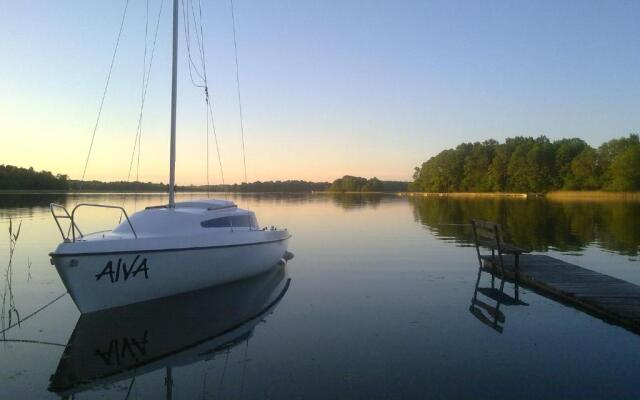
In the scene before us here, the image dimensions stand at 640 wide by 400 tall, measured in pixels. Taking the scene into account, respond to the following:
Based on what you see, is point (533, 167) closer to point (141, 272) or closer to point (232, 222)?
point (232, 222)

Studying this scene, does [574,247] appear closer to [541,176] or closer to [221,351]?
[221,351]

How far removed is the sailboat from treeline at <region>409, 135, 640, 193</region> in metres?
86.5

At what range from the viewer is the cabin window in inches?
470

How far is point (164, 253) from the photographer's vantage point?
978 cm

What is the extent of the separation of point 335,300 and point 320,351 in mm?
3472

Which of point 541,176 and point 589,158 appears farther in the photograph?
point 541,176

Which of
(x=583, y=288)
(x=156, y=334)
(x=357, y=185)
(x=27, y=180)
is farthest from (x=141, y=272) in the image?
(x=357, y=185)

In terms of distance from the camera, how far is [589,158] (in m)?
93.4

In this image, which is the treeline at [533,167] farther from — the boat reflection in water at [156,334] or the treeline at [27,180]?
the treeline at [27,180]

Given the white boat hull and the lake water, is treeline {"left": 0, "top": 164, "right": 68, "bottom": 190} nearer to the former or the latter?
the lake water

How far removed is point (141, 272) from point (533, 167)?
111m

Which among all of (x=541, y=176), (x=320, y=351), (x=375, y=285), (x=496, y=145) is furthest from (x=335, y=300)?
(x=496, y=145)

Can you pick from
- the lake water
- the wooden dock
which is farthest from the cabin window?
the wooden dock

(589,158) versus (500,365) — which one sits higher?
(589,158)
